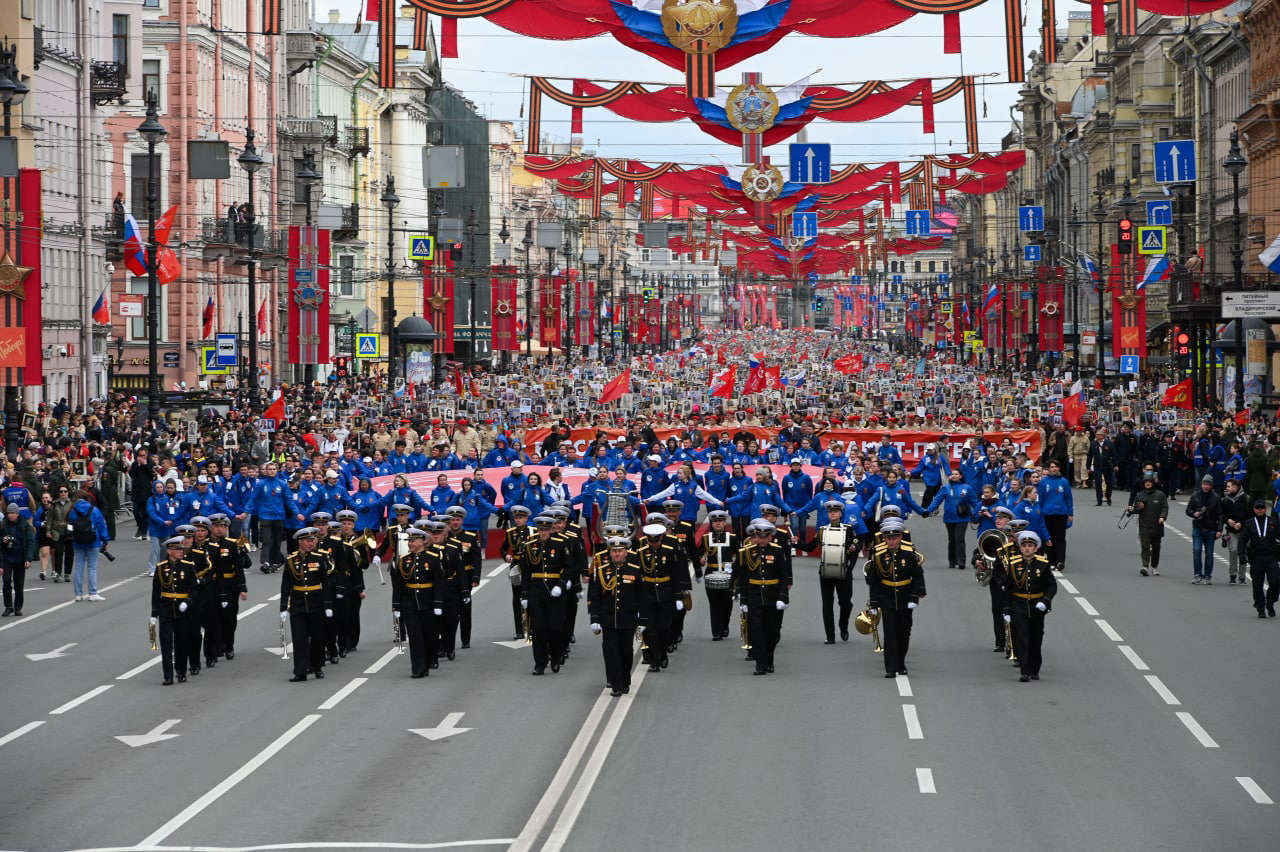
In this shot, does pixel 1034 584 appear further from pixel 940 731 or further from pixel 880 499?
pixel 880 499

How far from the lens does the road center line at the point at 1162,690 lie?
17953 mm

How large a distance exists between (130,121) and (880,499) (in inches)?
1868

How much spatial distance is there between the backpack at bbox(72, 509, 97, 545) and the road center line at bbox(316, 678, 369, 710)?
7.12m

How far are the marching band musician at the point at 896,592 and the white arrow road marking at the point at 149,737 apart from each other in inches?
249

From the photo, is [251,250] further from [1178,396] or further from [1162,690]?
[1162,690]

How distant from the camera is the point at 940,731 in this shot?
54.1 feet

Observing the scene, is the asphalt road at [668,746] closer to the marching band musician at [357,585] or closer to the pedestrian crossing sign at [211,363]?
the marching band musician at [357,585]

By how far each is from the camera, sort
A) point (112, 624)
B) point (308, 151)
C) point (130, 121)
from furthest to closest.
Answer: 1. point (130, 121)
2. point (308, 151)
3. point (112, 624)

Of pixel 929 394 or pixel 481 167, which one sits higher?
pixel 481 167

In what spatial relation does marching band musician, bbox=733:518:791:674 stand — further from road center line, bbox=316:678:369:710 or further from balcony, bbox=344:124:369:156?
balcony, bbox=344:124:369:156

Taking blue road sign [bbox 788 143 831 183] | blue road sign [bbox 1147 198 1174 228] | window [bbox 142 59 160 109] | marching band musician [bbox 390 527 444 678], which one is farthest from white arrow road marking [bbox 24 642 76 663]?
window [bbox 142 59 160 109]

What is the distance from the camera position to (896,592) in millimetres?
19469

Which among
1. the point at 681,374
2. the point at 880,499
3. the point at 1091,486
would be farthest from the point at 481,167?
the point at 880,499

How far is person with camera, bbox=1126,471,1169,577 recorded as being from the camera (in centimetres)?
2770
